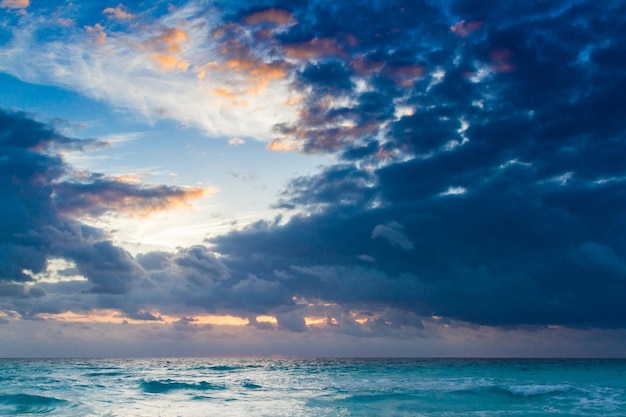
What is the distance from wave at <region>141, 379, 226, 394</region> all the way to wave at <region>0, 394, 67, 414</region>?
935 cm

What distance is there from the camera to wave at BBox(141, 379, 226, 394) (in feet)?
139

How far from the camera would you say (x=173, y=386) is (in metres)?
44.9

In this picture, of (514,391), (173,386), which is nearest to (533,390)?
(514,391)

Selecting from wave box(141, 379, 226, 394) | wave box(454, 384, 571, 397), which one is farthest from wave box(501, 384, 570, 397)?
wave box(141, 379, 226, 394)

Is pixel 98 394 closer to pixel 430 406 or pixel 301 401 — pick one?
pixel 301 401

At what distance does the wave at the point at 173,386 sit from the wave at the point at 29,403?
9.35 m

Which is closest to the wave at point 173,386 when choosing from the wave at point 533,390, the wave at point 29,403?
the wave at point 29,403

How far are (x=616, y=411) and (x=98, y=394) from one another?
36.4m

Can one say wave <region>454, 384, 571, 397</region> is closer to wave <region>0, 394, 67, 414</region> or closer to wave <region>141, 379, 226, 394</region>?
wave <region>141, 379, 226, 394</region>

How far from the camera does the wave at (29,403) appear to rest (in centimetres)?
2971

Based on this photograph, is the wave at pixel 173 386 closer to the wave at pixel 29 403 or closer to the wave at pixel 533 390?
the wave at pixel 29 403

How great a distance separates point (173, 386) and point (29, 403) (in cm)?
1444

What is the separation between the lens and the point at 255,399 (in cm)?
3550

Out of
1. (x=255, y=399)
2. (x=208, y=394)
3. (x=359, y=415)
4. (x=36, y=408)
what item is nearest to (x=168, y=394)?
(x=208, y=394)
